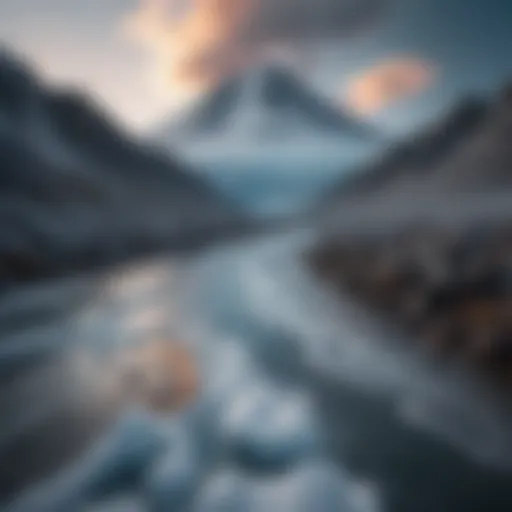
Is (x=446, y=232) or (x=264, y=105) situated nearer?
(x=446, y=232)

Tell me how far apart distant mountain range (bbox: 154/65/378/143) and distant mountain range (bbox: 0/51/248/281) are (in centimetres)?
52

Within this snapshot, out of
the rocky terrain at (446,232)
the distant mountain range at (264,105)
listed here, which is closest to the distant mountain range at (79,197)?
the distant mountain range at (264,105)

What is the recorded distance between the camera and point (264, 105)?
4195mm

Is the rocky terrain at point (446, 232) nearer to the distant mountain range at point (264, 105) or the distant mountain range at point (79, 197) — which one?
the distant mountain range at point (264, 105)

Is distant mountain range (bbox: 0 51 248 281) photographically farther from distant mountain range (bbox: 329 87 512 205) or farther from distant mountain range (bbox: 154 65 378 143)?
distant mountain range (bbox: 329 87 512 205)

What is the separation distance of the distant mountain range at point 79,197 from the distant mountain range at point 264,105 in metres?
0.52

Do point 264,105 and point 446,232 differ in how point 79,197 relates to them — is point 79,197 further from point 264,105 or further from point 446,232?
point 446,232

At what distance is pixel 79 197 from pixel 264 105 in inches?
154

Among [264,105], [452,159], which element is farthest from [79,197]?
[452,159]

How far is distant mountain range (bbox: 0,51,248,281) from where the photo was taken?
5.20m

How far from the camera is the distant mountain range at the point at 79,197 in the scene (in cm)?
520

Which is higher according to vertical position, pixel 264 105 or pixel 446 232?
pixel 264 105

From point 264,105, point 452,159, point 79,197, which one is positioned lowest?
point 452,159

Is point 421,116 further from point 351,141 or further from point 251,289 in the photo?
point 251,289
